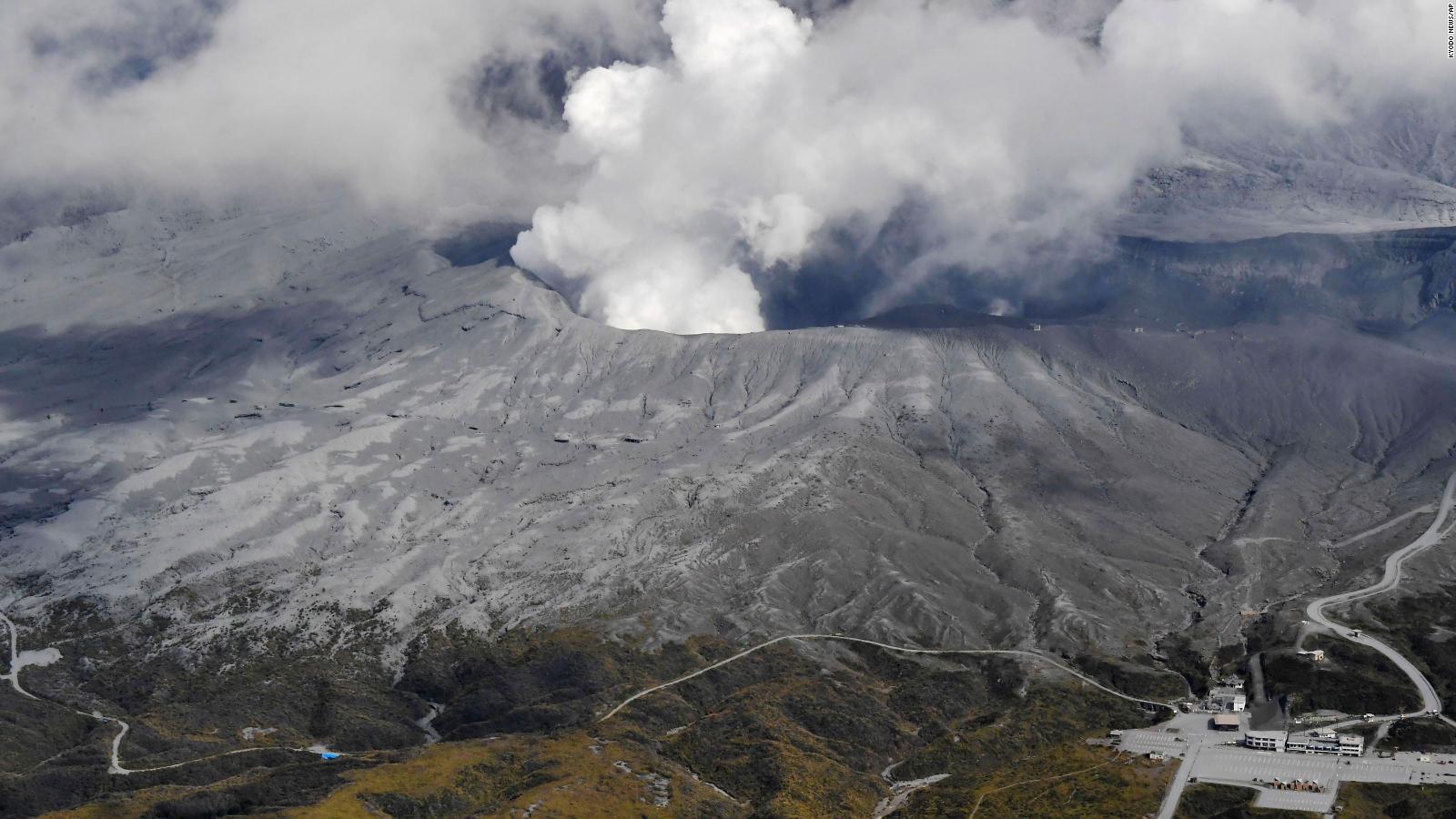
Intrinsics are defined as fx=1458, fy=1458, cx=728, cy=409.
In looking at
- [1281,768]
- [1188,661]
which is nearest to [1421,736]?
[1281,768]

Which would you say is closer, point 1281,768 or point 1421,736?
point 1281,768

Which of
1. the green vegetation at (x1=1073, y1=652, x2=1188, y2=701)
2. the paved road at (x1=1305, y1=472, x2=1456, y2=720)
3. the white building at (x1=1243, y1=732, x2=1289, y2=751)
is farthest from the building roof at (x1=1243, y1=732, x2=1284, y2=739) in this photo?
the green vegetation at (x1=1073, y1=652, x2=1188, y2=701)

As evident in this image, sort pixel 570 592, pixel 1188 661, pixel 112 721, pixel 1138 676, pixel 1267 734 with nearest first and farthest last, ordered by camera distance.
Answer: pixel 1267 734, pixel 112 721, pixel 1138 676, pixel 1188 661, pixel 570 592

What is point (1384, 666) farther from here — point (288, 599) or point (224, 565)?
point (224, 565)

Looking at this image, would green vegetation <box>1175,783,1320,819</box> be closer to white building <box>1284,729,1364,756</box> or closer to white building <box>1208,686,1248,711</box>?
white building <box>1284,729,1364,756</box>

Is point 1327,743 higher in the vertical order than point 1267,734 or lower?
higher

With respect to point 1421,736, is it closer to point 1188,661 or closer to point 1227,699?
point 1227,699

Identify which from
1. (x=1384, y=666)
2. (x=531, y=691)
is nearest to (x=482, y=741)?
(x=531, y=691)

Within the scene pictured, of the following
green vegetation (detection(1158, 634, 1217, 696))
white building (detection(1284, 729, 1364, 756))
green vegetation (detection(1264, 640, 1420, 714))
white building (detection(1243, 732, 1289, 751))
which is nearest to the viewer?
white building (detection(1284, 729, 1364, 756))

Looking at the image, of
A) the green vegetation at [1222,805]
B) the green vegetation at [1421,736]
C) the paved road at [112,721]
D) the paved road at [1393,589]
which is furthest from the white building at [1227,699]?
the paved road at [112,721]
